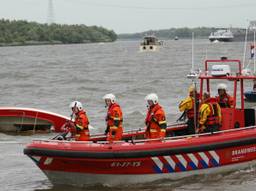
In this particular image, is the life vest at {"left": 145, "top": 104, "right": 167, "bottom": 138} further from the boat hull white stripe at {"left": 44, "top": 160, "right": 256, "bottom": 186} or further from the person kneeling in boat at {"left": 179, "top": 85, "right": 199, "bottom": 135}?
the person kneeling in boat at {"left": 179, "top": 85, "right": 199, "bottom": 135}

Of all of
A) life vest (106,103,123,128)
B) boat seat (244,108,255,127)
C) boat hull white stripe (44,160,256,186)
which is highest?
life vest (106,103,123,128)

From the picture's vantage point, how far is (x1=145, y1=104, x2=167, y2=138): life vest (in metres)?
10.4

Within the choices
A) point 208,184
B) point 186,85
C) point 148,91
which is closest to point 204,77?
point 208,184

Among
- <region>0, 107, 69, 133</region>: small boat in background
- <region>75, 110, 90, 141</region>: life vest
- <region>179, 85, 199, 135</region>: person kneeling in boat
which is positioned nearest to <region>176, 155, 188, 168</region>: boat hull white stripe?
<region>179, 85, 199, 135</region>: person kneeling in boat

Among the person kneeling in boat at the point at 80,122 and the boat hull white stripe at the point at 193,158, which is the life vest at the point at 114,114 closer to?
the person kneeling in boat at the point at 80,122

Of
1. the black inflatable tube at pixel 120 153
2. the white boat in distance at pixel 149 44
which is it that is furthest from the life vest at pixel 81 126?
the white boat in distance at pixel 149 44

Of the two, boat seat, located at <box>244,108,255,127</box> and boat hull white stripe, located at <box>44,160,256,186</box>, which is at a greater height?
boat seat, located at <box>244,108,255,127</box>

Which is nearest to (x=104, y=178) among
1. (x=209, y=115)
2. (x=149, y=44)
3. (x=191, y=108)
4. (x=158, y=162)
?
(x=158, y=162)

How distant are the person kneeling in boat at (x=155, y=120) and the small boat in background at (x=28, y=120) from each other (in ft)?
21.3

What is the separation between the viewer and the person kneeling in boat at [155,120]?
10383mm

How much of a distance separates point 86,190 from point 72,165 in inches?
19.7

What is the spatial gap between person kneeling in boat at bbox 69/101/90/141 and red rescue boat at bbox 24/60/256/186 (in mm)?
376

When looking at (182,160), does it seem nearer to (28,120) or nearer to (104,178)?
(104,178)

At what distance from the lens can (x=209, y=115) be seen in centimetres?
1062
